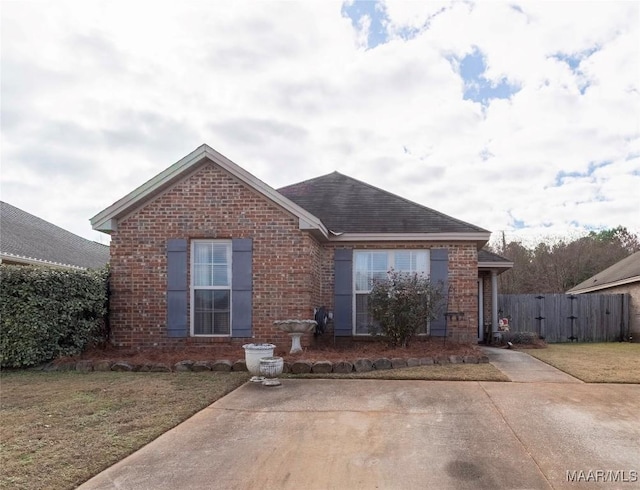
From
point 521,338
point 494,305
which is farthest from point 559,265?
point 521,338

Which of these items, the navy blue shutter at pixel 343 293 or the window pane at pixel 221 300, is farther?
the navy blue shutter at pixel 343 293

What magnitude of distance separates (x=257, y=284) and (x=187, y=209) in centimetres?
219

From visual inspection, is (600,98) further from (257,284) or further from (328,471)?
(328,471)

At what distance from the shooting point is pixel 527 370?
9336mm

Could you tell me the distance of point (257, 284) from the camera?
35.1 ft

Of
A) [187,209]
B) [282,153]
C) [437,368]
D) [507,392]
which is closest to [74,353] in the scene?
[187,209]

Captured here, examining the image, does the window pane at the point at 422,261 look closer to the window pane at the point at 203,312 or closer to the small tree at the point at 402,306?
the small tree at the point at 402,306

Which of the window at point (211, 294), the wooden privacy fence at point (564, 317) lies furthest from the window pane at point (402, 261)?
the wooden privacy fence at point (564, 317)

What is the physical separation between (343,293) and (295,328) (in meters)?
2.70

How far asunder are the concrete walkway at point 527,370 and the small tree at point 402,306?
5.54ft

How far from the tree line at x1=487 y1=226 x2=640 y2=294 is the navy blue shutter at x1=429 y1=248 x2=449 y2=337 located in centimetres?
2311

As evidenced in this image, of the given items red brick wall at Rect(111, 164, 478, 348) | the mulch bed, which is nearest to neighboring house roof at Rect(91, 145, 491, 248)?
red brick wall at Rect(111, 164, 478, 348)

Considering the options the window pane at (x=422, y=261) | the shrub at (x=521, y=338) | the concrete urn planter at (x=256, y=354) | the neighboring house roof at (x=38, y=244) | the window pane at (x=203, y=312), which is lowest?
the shrub at (x=521, y=338)

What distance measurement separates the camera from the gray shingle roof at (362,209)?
12.1 m
